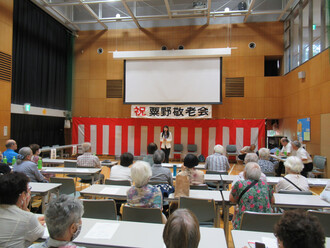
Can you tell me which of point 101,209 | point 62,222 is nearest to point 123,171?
point 101,209

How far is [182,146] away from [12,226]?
27.2 ft

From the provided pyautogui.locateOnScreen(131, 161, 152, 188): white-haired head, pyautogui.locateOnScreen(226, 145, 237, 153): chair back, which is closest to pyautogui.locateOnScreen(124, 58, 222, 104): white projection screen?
pyautogui.locateOnScreen(226, 145, 237, 153): chair back

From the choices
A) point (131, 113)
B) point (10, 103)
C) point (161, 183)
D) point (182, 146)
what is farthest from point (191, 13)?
point (161, 183)

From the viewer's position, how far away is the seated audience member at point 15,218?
60.6 inches

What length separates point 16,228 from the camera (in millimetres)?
1562

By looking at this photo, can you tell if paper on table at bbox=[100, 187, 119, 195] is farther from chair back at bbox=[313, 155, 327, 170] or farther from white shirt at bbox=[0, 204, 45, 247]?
chair back at bbox=[313, 155, 327, 170]

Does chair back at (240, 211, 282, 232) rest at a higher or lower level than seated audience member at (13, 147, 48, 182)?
lower

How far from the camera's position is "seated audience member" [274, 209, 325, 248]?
106cm

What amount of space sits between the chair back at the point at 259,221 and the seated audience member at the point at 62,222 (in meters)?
1.49

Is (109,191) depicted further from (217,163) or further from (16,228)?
(217,163)

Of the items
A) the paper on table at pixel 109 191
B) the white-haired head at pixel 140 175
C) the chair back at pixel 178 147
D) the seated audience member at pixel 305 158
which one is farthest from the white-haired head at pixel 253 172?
the chair back at pixel 178 147

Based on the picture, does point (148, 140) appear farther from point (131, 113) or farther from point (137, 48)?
point (137, 48)

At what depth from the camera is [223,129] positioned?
9570mm

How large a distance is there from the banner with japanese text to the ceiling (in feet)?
12.0
